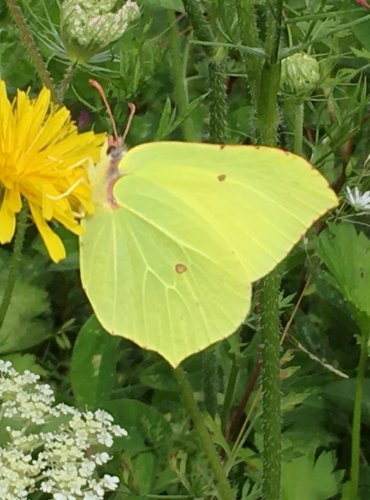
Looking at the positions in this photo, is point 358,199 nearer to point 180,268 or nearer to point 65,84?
point 180,268

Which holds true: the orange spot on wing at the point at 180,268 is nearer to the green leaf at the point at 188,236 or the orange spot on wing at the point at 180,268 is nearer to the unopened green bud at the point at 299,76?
the green leaf at the point at 188,236

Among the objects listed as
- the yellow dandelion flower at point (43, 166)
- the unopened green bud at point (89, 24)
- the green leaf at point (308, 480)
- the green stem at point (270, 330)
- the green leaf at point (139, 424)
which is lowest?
the green leaf at point (308, 480)

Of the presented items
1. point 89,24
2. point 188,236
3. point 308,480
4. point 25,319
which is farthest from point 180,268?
point 25,319

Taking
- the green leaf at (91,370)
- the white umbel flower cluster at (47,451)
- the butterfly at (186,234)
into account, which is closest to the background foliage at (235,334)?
the green leaf at (91,370)

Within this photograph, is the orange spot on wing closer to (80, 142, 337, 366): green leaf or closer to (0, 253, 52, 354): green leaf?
(80, 142, 337, 366): green leaf

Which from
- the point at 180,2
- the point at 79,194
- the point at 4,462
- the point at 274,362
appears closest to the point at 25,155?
the point at 79,194

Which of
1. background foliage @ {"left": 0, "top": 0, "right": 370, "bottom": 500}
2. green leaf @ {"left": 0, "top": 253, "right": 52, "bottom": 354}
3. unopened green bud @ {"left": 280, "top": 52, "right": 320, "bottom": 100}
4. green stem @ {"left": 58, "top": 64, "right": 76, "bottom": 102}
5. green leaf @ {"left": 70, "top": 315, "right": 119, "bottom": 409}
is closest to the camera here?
green stem @ {"left": 58, "top": 64, "right": 76, "bottom": 102}

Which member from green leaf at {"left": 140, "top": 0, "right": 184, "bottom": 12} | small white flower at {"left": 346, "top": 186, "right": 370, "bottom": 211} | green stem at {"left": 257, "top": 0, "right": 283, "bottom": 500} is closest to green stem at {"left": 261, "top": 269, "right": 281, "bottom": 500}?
green stem at {"left": 257, "top": 0, "right": 283, "bottom": 500}
